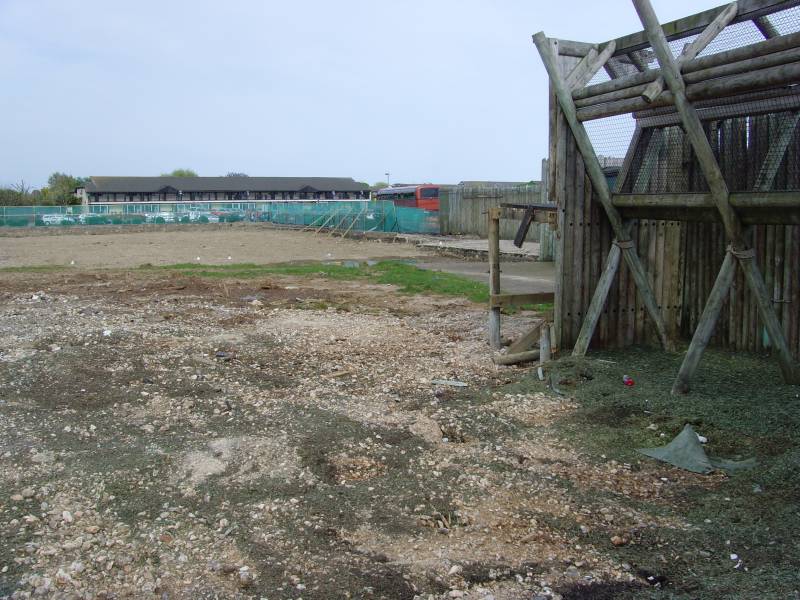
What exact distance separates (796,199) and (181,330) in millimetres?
7740

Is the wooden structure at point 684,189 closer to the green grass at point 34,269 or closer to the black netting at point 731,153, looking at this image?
the black netting at point 731,153

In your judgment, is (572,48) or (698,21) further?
(572,48)

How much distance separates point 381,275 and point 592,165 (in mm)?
11196

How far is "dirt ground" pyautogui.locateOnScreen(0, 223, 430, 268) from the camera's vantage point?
1025 inches

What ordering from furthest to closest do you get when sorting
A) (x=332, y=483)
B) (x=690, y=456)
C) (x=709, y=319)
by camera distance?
(x=709, y=319)
(x=690, y=456)
(x=332, y=483)

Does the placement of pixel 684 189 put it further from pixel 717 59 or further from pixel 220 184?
pixel 220 184

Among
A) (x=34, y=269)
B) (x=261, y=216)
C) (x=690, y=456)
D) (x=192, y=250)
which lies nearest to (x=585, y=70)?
(x=690, y=456)

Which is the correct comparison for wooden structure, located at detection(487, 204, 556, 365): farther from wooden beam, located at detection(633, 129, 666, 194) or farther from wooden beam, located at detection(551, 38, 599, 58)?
wooden beam, located at detection(551, 38, 599, 58)

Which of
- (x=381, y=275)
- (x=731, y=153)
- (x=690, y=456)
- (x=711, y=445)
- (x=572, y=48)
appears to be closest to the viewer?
(x=690, y=456)

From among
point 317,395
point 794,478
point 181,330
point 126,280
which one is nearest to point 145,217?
point 126,280

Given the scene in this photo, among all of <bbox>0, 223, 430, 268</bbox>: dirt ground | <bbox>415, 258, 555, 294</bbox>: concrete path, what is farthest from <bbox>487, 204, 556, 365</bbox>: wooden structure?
<bbox>0, 223, 430, 268</bbox>: dirt ground

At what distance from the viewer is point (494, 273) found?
9.45 m

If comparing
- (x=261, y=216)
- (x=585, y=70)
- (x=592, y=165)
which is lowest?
(x=592, y=165)

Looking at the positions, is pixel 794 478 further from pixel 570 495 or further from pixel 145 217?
pixel 145 217
